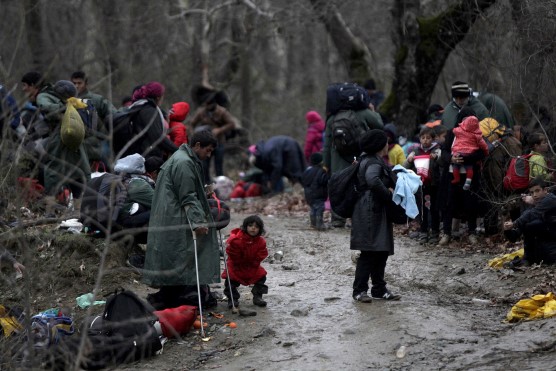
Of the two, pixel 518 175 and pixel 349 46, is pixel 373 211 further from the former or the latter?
pixel 349 46

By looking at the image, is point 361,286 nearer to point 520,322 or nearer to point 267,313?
point 267,313

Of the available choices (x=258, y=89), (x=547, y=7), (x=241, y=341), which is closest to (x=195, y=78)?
(x=258, y=89)

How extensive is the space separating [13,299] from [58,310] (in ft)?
3.59

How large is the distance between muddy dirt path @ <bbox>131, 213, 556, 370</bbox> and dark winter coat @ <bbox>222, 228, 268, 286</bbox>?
39 cm

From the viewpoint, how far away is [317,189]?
14.7 meters

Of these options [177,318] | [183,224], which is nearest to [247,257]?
[183,224]

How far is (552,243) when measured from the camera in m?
10.9

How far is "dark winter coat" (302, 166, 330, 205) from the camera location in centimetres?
1466

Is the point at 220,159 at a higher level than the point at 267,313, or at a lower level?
higher

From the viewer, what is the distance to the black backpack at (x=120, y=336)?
8711 mm

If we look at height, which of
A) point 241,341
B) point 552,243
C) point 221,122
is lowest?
point 241,341

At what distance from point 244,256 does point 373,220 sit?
1.40 meters

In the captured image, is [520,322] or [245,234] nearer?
[520,322]

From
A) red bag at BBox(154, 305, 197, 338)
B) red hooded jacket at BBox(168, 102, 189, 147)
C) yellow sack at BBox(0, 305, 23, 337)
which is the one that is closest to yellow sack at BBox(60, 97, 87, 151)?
red hooded jacket at BBox(168, 102, 189, 147)
